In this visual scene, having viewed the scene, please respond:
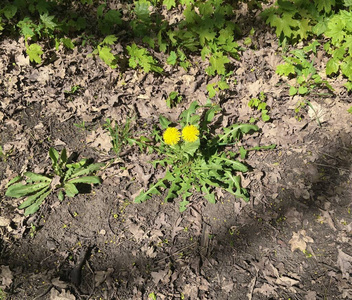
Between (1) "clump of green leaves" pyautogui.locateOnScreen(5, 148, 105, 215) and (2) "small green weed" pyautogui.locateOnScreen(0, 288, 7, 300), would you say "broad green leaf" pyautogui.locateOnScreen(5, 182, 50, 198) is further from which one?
(2) "small green weed" pyautogui.locateOnScreen(0, 288, 7, 300)

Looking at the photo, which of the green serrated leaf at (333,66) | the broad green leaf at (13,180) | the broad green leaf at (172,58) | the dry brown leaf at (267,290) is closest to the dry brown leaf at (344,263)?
the dry brown leaf at (267,290)

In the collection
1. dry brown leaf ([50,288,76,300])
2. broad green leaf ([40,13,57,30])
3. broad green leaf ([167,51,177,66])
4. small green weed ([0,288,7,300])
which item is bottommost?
dry brown leaf ([50,288,76,300])

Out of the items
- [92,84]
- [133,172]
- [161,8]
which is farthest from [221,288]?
[161,8]

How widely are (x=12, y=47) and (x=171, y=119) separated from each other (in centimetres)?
234

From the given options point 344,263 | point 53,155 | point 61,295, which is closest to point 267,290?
point 344,263

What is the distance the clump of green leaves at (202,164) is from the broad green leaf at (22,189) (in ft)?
3.22

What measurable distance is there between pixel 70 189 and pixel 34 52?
180cm

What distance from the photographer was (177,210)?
275 cm

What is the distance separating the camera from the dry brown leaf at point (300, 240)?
2473mm

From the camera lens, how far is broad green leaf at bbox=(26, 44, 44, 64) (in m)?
3.48

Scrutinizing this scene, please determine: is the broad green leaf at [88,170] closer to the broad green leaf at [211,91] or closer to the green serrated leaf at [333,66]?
the broad green leaf at [211,91]

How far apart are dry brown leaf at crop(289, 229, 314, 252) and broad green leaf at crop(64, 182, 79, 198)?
199 cm

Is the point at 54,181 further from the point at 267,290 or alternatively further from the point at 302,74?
the point at 302,74

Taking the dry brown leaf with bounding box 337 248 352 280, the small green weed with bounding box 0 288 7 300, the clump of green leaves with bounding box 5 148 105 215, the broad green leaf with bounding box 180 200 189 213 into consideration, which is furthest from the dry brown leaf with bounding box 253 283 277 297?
the small green weed with bounding box 0 288 7 300
